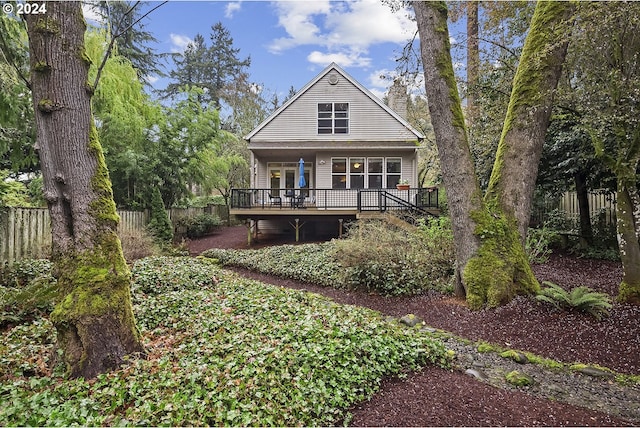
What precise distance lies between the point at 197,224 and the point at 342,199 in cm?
739

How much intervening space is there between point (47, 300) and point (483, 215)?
6.94m

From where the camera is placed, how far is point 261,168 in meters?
16.8

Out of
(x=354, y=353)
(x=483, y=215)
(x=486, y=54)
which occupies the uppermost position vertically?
(x=486, y=54)

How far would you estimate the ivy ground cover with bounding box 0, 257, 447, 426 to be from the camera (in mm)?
2578

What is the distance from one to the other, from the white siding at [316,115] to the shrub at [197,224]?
16.4 feet

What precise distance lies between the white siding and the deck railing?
8.45 feet

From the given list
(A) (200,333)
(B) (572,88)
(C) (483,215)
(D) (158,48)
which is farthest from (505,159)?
(D) (158,48)

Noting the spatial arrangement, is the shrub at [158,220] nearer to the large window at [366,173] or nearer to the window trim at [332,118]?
the large window at [366,173]

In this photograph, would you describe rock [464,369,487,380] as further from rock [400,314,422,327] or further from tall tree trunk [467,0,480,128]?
tall tree trunk [467,0,480,128]

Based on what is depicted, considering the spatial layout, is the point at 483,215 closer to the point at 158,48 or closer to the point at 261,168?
the point at 261,168

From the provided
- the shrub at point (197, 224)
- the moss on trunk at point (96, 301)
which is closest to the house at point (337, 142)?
the shrub at point (197, 224)

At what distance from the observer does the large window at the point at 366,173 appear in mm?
15992

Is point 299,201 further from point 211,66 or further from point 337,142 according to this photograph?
point 211,66

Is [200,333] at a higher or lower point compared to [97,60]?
lower
